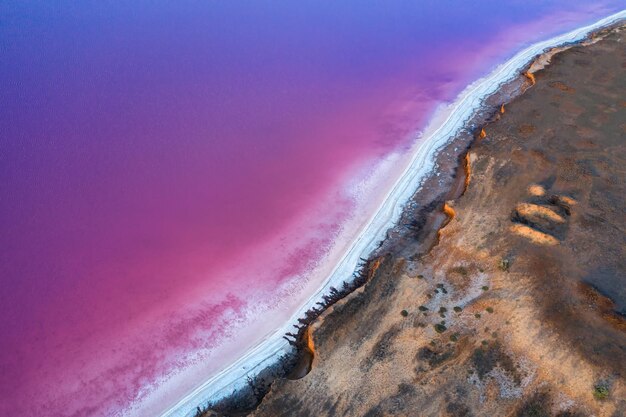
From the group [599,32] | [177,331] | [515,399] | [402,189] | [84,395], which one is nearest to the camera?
[515,399]

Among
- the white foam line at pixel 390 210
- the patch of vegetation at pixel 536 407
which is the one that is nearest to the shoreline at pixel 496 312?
the patch of vegetation at pixel 536 407

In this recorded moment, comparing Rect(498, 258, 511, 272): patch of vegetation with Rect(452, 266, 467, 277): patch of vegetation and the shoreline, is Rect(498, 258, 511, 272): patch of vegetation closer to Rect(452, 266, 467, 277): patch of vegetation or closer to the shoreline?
the shoreline

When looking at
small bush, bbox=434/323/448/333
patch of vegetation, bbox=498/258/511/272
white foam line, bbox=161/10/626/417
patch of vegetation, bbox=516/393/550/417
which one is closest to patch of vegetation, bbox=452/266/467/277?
patch of vegetation, bbox=498/258/511/272

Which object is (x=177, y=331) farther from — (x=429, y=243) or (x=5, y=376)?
(x=429, y=243)

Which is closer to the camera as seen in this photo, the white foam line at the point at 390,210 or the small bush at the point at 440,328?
the white foam line at the point at 390,210

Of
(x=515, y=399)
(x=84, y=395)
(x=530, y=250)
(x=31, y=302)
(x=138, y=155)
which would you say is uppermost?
(x=138, y=155)

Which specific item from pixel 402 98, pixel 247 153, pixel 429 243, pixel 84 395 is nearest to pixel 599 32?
pixel 402 98

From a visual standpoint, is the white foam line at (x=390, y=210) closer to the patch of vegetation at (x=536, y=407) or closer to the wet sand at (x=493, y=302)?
the wet sand at (x=493, y=302)
